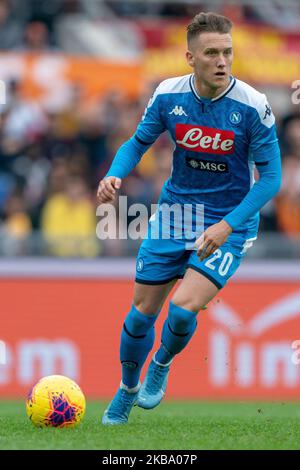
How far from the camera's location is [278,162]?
7.66m

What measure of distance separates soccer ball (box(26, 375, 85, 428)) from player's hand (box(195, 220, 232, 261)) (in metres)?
1.40

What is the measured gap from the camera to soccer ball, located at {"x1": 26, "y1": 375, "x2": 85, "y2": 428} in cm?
768

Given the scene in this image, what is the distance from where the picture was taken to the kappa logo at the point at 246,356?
13297mm

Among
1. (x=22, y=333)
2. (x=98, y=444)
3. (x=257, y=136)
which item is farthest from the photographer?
(x=22, y=333)

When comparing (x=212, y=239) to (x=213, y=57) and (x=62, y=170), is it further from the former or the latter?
(x=62, y=170)

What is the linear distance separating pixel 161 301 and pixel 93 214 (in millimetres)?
5960

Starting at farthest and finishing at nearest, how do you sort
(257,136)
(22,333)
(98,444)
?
(22,333), (257,136), (98,444)

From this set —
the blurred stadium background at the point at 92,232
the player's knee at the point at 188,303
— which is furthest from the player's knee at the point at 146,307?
the blurred stadium background at the point at 92,232

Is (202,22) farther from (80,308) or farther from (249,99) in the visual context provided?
(80,308)

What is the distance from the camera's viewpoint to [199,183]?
7.92m

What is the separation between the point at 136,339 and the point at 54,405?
0.81 metres

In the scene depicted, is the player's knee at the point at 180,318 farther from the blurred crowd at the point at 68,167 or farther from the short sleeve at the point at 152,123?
the blurred crowd at the point at 68,167

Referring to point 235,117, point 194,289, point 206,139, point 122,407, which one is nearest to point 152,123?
point 206,139

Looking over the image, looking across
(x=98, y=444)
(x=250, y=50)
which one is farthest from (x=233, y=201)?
(x=250, y=50)
